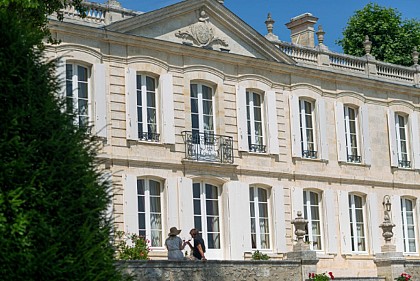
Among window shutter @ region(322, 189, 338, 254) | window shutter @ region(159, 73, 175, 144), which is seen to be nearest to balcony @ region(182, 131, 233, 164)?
window shutter @ region(159, 73, 175, 144)

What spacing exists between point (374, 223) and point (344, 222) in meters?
1.24

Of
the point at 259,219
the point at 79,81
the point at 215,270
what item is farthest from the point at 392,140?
the point at 215,270

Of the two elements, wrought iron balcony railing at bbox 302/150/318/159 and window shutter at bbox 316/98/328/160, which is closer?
wrought iron balcony railing at bbox 302/150/318/159

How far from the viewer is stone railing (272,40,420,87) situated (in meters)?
27.6

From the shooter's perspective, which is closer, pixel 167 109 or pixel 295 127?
pixel 167 109

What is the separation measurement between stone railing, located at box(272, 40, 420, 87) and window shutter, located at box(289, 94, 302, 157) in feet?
4.63

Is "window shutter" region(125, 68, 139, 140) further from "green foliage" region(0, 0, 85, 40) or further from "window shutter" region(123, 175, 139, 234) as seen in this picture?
"green foliage" region(0, 0, 85, 40)

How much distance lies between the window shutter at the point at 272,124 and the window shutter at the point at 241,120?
2.69 ft

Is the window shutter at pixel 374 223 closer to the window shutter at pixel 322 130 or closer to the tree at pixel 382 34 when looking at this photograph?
the window shutter at pixel 322 130

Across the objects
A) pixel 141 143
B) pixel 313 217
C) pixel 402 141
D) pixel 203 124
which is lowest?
pixel 313 217

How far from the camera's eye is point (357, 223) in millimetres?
27969

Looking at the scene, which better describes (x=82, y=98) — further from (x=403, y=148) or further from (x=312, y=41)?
(x=403, y=148)

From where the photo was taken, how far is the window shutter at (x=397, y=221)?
28.6m

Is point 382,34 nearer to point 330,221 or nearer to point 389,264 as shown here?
point 330,221
